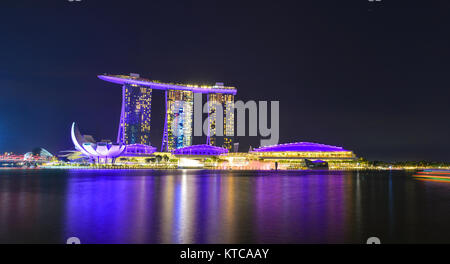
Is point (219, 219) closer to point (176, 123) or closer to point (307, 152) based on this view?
point (307, 152)

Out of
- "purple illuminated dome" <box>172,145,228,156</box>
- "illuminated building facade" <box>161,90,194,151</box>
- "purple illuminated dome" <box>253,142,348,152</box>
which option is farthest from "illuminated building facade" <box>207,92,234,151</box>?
"purple illuminated dome" <box>253,142,348,152</box>

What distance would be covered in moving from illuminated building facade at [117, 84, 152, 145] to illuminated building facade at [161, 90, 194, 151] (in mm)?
7714

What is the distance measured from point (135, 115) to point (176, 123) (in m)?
15.9

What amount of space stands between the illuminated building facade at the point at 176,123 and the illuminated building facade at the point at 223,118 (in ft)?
29.8

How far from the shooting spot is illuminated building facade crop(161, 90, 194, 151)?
430 ft

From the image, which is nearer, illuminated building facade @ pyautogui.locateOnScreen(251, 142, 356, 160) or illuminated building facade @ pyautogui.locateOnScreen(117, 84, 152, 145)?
illuminated building facade @ pyautogui.locateOnScreen(251, 142, 356, 160)

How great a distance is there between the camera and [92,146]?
255 feet

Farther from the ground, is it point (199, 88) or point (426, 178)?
point (199, 88)

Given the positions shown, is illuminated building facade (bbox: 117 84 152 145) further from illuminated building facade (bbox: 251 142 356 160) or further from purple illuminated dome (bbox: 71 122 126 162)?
illuminated building facade (bbox: 251 142 356 160)

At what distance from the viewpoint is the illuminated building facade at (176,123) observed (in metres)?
131
